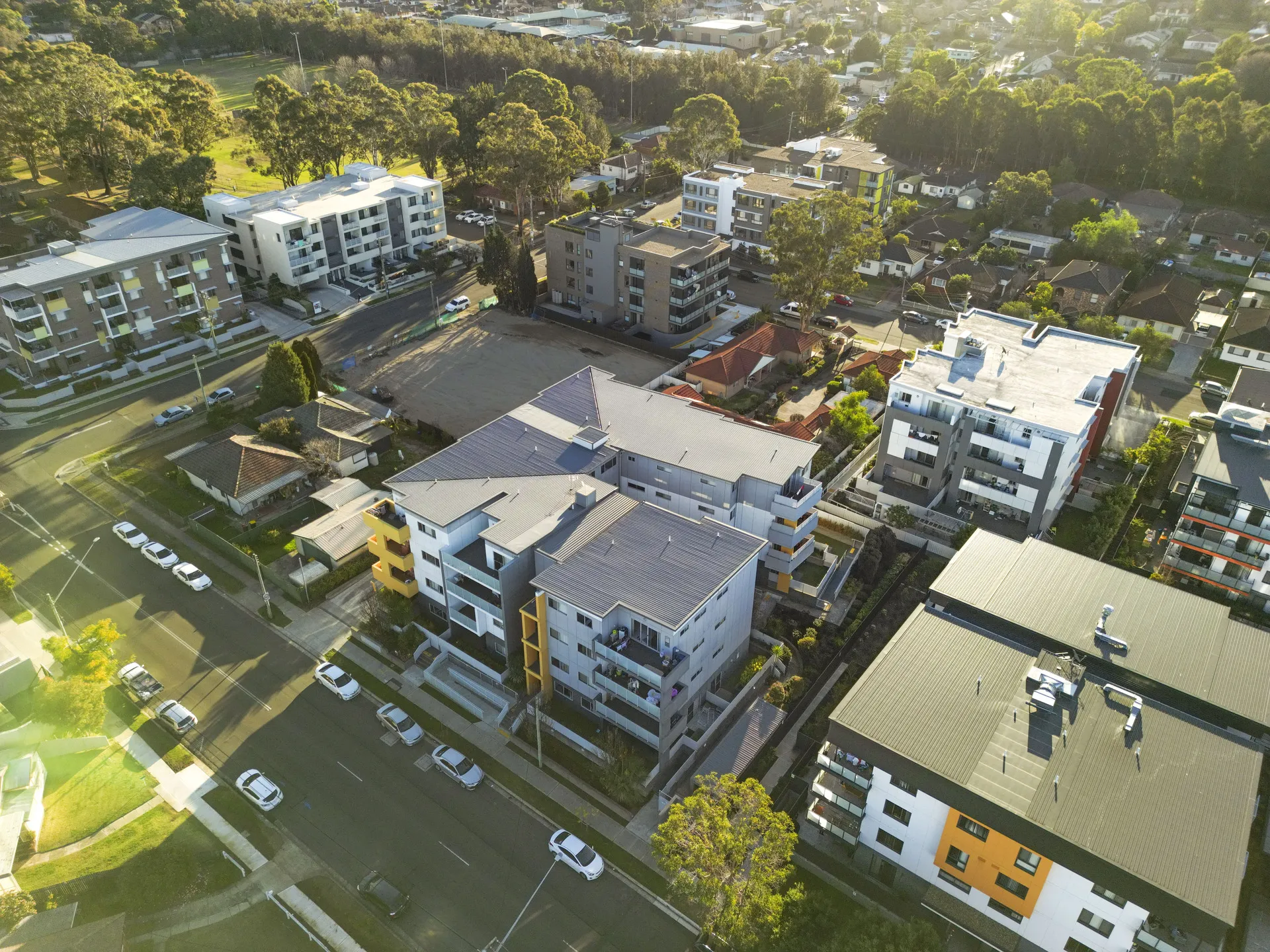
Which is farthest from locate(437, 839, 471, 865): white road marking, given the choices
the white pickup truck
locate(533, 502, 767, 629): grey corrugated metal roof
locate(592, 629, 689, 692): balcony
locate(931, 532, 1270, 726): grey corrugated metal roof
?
locate(931, 532, 1270, 726): grey corrugated metal roof

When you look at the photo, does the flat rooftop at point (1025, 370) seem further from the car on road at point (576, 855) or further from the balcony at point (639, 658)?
the car on road at point (576, 855)

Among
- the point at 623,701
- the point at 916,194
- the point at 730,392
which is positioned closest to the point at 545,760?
the point at 623,701

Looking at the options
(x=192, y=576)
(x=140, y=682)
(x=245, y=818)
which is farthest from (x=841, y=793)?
(x=192, y=576)

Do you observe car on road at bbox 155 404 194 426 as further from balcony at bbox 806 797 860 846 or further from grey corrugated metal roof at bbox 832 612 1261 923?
grey corrugated metal roof at bbox 832 612 1261 923

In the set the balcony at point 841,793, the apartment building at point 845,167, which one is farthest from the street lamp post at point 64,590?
the apartment building at point 845,167

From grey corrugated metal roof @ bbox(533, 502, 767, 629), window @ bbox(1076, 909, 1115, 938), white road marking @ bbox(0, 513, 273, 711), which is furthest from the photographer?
white road marking @ bbox(0, 513, 273, 711)

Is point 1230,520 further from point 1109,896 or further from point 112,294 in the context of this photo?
point 112,294
